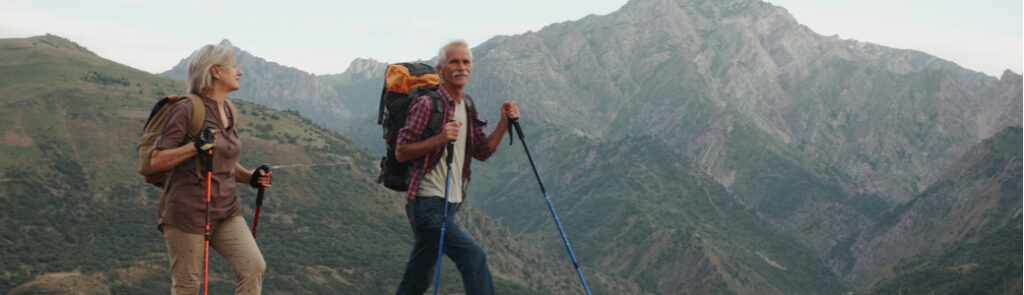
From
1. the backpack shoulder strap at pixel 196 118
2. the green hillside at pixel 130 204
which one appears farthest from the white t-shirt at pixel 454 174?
the green hillside at pixel 130 204

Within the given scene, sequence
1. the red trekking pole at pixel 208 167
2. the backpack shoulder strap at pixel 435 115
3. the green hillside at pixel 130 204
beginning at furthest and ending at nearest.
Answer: the green hillside at pixel 130 204 → the backpack shoulder strap at pixel 435 115 → the red trekking pole at pixel 208 167

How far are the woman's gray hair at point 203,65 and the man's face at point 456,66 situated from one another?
1.83 metres

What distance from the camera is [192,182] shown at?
6.55 m

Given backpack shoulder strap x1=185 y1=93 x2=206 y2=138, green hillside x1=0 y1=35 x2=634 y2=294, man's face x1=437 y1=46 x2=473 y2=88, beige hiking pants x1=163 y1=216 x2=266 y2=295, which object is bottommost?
green hillside x1=0 y1=35 x2=634 y2=294

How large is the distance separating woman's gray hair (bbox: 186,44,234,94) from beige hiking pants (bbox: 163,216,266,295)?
3.66 ft

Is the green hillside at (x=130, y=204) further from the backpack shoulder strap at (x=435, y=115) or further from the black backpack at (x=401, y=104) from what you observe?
the backpack shoulder strap at (x=435, y=115)

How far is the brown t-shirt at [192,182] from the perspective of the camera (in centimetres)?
644

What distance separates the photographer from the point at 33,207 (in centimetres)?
6894

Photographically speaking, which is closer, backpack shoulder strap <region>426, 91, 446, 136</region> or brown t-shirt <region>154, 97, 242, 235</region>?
brown t-shirt <region>154, 97, 242, 235</region>

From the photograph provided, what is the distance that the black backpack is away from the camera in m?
7.32

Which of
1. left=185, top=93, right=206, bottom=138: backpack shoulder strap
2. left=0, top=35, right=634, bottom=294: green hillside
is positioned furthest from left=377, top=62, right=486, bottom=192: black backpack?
left=0, top=35, right=634, bottom=294: green hillside

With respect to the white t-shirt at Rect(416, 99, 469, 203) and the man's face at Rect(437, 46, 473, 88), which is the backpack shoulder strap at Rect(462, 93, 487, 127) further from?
the man's face at Rect(437, 46, 473, 88)

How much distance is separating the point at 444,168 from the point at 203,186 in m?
1.99

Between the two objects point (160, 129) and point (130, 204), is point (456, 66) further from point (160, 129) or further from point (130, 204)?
point (130, 204)
